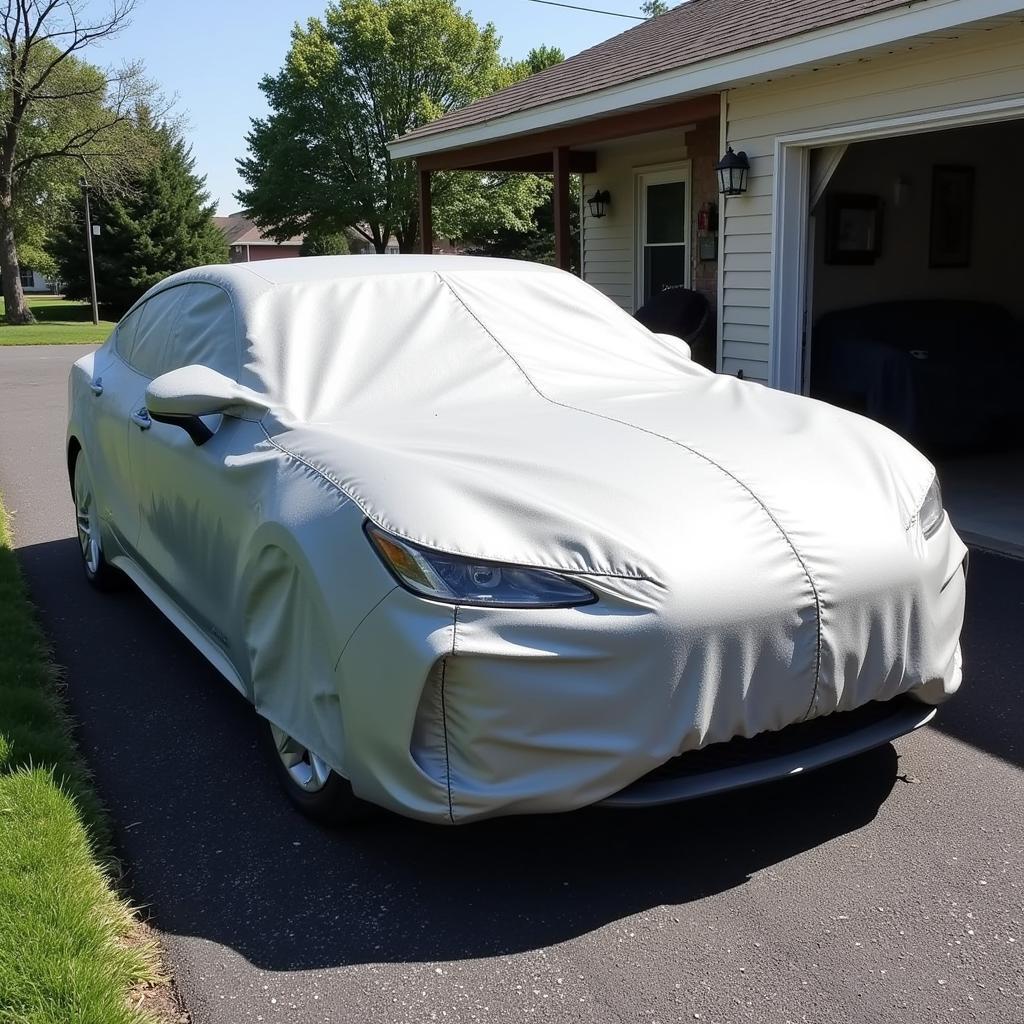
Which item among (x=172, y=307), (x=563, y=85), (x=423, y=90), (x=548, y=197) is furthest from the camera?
→ (x=548, y=197)

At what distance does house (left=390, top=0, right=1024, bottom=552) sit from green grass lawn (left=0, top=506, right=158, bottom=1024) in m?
5.79

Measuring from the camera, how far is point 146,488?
4.11m

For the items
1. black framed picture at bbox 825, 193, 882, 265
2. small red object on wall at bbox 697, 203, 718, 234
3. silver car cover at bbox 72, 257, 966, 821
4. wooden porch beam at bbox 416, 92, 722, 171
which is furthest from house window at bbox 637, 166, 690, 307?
silver car cover at bbox 72, 257, 966, 821

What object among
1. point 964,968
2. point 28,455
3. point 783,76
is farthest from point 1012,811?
point 28,455

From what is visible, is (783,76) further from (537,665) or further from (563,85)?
(537,665)

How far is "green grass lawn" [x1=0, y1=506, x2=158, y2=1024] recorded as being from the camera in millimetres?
2275

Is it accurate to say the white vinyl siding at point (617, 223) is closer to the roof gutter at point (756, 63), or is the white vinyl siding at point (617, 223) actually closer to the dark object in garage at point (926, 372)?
the roof gutter at point (756, 63)

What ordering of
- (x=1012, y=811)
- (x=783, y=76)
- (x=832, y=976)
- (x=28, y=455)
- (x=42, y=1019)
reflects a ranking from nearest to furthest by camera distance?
(x=42, y=1019)
(x=832, y=976)
(x=1012, y=811)
(x=783, y=76)
(x=28, y=455)

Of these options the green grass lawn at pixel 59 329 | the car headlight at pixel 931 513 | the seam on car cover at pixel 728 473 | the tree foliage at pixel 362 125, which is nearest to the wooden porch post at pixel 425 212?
the green grass lawn at pixel 59 329

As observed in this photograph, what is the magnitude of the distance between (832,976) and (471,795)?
34.9 inches

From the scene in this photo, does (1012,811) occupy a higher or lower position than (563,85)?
lower

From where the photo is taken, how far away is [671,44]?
9.95m

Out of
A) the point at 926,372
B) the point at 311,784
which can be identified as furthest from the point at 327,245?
the point at 311,784

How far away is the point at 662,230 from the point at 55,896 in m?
10.8
